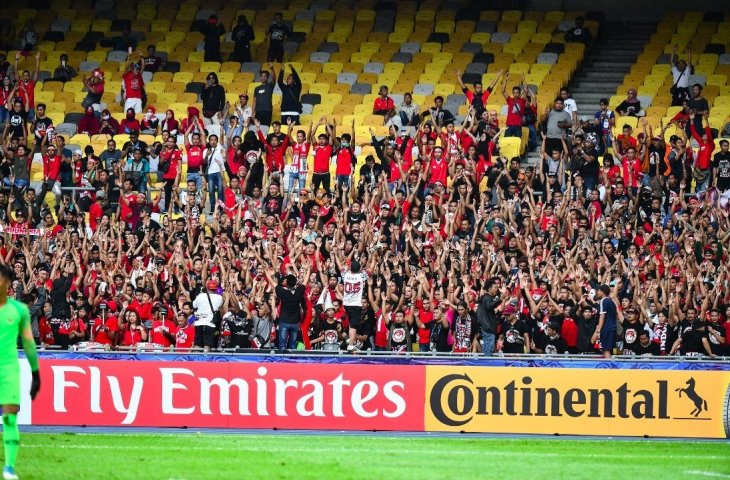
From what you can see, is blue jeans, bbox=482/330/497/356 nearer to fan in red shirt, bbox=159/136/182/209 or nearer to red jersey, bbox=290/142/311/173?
red jersey, bbox=290/142/311/173

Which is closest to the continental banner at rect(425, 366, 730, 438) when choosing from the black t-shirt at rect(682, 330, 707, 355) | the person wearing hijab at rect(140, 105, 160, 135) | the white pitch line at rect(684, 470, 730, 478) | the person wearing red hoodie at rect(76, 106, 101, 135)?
the black t-shirt at rect(682, 330, 707, 355)

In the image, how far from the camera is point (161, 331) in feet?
66.4

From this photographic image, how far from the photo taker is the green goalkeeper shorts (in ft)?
39.0

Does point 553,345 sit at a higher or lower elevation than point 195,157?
lower

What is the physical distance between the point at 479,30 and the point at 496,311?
1394cm

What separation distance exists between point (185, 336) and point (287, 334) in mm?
1531

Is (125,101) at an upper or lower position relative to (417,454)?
upper

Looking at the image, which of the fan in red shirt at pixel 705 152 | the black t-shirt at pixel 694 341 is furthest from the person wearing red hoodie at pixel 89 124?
the black t-shirt at pixel 694 341

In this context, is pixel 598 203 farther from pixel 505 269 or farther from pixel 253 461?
pixel 253 461

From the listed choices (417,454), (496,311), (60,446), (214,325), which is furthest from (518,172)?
(60,446)

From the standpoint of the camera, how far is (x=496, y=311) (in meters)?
20.0

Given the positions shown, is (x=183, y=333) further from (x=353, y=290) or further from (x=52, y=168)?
(x=52, y=168)

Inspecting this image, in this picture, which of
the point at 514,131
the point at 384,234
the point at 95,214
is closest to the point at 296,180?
the point at 384,234

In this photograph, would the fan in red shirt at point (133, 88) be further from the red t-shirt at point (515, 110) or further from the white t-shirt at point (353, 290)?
the white t-shirt at point (353, 290)
